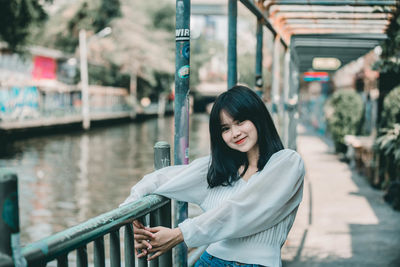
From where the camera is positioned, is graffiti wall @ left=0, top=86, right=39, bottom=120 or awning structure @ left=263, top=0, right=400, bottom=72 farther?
graffiti wall @ left=0, top=86, right=39, bottom=120

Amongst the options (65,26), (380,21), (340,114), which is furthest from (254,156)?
(65,26)

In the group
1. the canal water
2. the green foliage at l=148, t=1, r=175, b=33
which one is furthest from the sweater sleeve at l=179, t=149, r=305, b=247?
the green foliage at l=148, t=1, r=175, b=33

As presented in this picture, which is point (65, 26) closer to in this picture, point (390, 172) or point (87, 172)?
point (87, 172)

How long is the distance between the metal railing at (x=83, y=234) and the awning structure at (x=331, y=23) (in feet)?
9.70

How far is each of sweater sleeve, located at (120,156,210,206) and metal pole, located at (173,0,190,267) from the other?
28 centimetres

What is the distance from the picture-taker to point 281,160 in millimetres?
2119

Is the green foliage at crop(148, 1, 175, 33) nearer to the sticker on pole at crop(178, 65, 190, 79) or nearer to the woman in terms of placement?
the sticker on pole at crop(178, 65, 190, 79)

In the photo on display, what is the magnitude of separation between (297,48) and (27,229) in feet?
17.4

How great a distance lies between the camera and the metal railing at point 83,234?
4.60 feet

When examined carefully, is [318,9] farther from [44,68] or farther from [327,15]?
[44,68]

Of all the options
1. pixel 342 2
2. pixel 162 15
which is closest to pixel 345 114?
pixel 342 2

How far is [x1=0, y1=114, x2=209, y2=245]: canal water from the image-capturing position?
10.3 m

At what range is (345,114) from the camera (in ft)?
51.8

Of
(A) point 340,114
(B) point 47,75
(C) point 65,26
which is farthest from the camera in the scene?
(C) point 65,26
